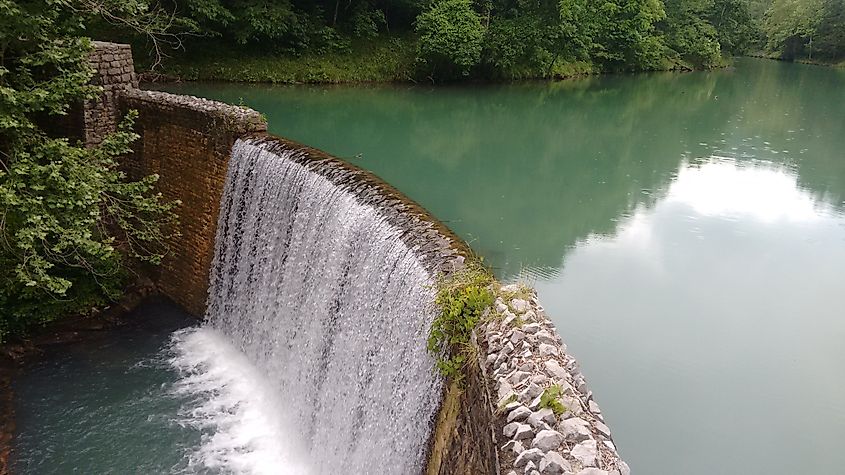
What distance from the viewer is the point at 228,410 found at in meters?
5.59

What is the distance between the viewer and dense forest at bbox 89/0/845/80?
14.3 m

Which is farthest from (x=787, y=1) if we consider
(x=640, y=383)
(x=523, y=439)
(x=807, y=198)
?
(x=523, y=439)

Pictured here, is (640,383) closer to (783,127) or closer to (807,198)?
(807,198)

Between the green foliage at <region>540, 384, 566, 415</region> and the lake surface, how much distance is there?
2206mm

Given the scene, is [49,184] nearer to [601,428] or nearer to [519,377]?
[519,377]

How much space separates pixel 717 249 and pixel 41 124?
7374 mm

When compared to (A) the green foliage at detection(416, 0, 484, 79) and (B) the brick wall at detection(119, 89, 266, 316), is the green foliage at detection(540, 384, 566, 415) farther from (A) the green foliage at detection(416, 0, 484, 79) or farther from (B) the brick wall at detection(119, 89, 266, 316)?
(A) the green foliage at detection(416, 0, 484, 79)

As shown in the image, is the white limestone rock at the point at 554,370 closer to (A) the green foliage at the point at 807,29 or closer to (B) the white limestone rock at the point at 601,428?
(B) the white limestone rock at the point at 601,428

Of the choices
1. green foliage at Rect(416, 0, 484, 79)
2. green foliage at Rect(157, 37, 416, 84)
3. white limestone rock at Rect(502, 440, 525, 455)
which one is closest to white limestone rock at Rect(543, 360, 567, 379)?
white limestone rock at Rect(502, 440, 525, 455)

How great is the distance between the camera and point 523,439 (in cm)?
248

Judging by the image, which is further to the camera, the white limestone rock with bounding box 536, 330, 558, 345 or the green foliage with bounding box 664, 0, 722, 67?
the green foliage with bounding box 664, 0, 722, 67

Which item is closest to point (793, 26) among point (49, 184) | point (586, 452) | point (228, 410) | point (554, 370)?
point (228, 410)

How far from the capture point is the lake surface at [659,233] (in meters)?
4.92

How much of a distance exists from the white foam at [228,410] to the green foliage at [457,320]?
2.08 m
